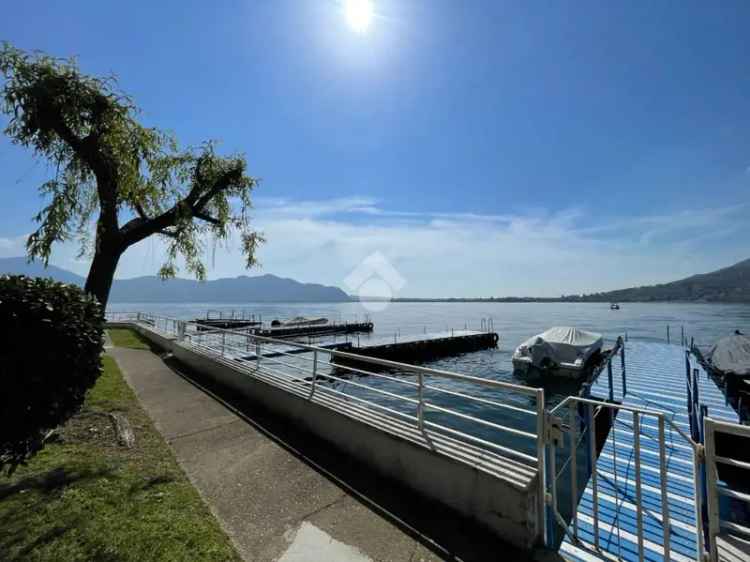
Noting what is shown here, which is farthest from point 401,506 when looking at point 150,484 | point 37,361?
point 37,361

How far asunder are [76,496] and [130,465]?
2.87 feet

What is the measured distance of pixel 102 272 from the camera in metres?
8.27

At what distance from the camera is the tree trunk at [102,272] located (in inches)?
323

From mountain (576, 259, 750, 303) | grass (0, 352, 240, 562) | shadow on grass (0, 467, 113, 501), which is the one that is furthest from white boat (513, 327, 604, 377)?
mountain (576, 259, 750, 303)

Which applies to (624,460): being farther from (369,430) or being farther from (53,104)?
(53,104)

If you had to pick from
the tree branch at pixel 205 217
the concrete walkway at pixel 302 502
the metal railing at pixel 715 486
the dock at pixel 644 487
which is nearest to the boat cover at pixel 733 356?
the dock at pixel 644 487

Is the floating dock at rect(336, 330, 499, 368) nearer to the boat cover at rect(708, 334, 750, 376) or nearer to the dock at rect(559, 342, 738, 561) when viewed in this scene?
the dock at rect(559, 342, 738, 561)

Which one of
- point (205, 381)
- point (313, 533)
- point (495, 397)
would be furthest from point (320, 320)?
point (313, 533)

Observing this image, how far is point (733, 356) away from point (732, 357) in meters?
0.06

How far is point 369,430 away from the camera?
16.1 feet

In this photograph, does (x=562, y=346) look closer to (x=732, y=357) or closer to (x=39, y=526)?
(x=732, y=357)

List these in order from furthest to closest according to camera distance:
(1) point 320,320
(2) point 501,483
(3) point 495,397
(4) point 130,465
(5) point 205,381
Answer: (1) point 320,320
(3) point 495,397
(5) point 205,381
(4) point 130,465
(2) point 501,483

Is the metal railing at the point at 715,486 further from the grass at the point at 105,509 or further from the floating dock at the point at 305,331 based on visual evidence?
the floating dock at the point at 305,331

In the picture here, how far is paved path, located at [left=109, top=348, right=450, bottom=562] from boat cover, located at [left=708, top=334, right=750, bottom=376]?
1111cm
